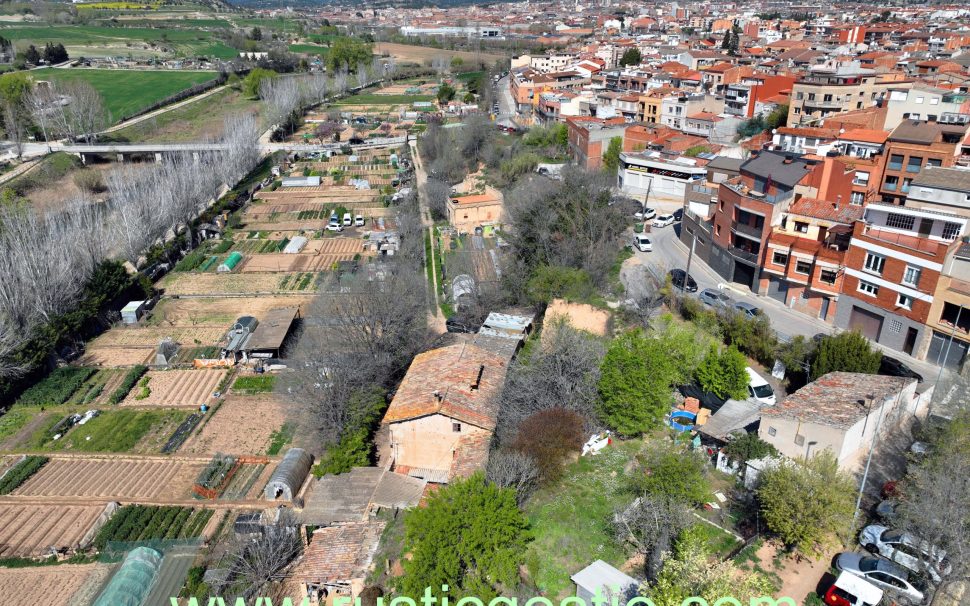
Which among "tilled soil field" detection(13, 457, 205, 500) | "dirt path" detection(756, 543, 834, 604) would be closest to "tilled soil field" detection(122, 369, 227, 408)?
"tilled soil field" detection(13, 457, 205, 500)

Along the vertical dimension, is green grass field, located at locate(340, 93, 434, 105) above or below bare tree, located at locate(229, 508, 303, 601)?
above

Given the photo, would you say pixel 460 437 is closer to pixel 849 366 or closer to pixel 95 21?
pixel 849 366

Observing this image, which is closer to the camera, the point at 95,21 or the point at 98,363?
the point at 98,363

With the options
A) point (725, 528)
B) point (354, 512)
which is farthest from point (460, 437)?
point (725, 528)

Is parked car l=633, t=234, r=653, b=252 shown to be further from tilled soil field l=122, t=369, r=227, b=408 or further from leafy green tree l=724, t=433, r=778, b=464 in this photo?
tilled soil field l=122, t=369, r=227, b=408

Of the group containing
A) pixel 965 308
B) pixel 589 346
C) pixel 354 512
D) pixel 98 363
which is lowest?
pixel 98 363

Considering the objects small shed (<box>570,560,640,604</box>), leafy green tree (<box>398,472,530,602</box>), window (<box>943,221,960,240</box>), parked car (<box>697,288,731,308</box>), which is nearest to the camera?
leafy green tree (<box>398,472,530,602</box>)

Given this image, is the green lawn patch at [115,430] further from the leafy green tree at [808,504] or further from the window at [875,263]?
the window at [875,263]
